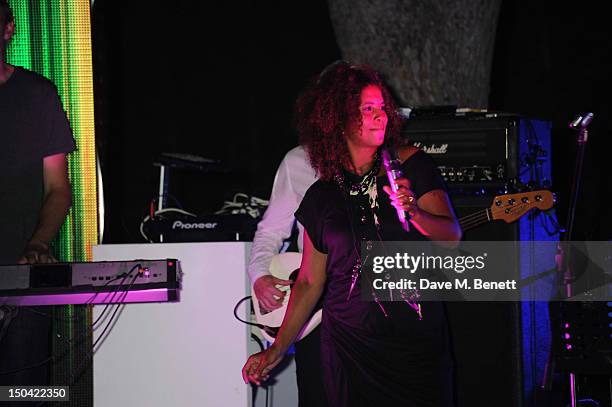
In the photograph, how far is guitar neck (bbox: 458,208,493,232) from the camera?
400 centimetres

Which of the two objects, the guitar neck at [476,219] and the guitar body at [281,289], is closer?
the guitar body at [281,289]

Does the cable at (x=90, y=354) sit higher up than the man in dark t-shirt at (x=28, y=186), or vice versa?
the man in dark t-shirt at (x=28, y=186)

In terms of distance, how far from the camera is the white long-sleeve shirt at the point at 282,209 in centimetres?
374

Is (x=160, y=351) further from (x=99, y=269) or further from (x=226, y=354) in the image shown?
(x=99, y=269)

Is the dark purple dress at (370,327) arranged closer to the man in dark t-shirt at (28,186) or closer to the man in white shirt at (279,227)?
the man in white shirt at (279,227)

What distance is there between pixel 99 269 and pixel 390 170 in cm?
114

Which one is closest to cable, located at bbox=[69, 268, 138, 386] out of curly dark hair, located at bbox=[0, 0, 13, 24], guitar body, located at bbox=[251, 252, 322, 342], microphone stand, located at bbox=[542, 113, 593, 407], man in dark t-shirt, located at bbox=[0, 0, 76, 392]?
man in dark t-shirt, located at bbox=[0, 0, 76, 392]

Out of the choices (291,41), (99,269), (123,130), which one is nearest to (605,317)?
(99,269)

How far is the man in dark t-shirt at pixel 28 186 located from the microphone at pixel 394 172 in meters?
1.29

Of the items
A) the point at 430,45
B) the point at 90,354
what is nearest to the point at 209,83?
the point at 430,45

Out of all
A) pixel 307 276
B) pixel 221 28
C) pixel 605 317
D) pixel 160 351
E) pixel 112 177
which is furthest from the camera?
pixel 221 28

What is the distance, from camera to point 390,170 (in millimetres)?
2830

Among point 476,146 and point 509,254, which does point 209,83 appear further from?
point 509,254

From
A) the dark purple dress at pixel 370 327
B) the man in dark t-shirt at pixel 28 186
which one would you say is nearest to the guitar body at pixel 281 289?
the dark purple dress at pixel 370 327
